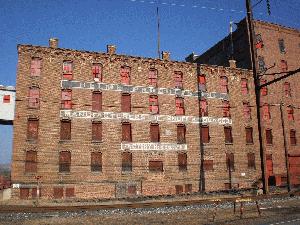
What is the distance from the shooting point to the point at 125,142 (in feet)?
95.7

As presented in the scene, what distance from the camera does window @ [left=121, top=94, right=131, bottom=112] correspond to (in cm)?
2998

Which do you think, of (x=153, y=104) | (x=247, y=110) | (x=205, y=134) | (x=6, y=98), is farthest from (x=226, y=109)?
(x=6, y=98)

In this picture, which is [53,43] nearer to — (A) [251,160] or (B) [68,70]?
(B) [68,70]

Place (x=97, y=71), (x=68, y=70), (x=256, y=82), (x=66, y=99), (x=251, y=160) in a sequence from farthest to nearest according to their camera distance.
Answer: (x=251, y=160) < (x=97, y=71) < (x=68, y=70) < (x=66, y=99) < (x=256, y=82)

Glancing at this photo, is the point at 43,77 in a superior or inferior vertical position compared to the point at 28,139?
superior

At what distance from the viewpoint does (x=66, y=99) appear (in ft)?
92.8

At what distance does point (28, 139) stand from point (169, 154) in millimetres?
13015

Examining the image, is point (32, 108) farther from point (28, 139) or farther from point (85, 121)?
point (85, 121)

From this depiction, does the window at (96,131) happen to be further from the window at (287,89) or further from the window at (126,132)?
the window at (287,89)

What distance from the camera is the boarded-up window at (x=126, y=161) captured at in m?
28.8

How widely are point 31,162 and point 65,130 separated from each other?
390cm

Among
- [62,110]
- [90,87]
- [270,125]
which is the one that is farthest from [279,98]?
[62,110]

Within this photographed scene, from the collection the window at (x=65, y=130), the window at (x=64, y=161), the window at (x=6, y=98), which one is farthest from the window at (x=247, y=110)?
the window at (x=6, y=98)

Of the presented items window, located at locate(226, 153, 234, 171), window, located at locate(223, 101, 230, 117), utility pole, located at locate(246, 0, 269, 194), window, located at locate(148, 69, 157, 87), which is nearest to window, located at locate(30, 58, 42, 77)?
window, located at locate(148, 69, 157, 87)
